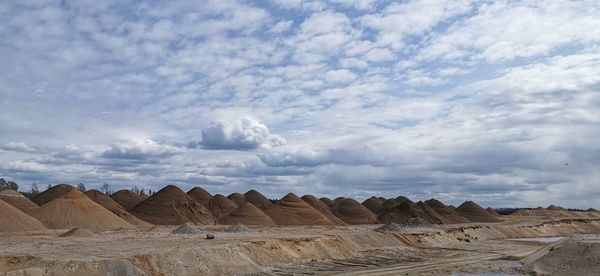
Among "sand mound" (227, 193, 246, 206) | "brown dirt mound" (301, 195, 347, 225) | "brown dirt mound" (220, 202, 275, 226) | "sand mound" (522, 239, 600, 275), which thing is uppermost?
"sand mound" (227, 193, 246, 206)

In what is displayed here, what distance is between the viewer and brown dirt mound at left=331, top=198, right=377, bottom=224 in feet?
316

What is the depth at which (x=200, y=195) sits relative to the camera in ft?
306

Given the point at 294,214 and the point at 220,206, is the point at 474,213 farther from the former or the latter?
the point at 220,206

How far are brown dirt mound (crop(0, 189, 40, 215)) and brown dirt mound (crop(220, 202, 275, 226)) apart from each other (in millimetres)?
24674

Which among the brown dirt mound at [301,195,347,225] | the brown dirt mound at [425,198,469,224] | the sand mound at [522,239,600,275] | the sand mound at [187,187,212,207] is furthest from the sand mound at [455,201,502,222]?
the sand mound at [522,239,600,275]

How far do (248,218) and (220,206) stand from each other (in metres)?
17.7

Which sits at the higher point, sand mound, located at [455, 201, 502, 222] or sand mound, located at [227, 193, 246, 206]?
sand mound, located at [227, 193, 246, 206]

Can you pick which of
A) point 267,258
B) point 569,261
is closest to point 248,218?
point 267,258

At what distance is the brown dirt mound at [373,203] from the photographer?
117 meters

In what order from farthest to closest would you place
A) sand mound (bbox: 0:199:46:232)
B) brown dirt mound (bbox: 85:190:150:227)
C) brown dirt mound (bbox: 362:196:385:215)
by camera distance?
brown dirt mound (bbox: 362:196:385:215) → brown dirt mound (bbox: 85:190:150:227) → sand mound (bbox: 0:199:46:232)

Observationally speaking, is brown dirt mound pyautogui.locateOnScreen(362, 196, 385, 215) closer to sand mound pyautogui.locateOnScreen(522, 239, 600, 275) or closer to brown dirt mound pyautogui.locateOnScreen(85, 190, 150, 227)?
brown dirt mound pyautogui.locateOnScreen(85, 190, 150, 227)

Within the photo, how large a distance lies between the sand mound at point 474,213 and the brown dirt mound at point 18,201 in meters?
74.4

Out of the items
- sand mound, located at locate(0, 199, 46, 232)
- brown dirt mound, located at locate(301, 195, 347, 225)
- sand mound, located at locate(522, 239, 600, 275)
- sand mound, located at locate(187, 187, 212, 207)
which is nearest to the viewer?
sand mound, located at locate(522, 239, 600, 275)

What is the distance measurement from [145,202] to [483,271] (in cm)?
5930
